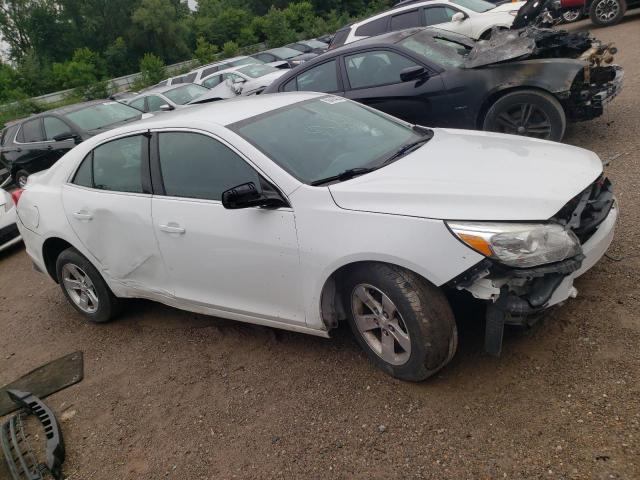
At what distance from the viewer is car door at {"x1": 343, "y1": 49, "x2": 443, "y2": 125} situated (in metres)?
6.05

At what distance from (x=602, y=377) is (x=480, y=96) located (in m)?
3.76

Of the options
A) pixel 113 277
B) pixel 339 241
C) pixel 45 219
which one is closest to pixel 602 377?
pixel 339 241

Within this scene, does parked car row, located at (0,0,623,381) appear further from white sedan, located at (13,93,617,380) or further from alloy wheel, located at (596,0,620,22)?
alloy wheel, located at (596,0,620,22)

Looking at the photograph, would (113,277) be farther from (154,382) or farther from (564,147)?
(564,147)

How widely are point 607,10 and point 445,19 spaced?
4.42 m

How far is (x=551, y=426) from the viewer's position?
2549 millimetres

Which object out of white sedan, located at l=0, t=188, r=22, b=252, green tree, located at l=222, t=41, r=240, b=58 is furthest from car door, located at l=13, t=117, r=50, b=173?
green tree, located at l=222, t=41, r=240, b=58

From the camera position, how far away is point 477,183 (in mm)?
2867

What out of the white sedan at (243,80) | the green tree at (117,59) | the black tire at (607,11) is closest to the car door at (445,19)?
the white sedan at (243,80)

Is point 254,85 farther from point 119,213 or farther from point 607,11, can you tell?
point 119,213

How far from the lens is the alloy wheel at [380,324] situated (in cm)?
290

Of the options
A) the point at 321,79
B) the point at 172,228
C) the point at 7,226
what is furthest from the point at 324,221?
the point at 7,226

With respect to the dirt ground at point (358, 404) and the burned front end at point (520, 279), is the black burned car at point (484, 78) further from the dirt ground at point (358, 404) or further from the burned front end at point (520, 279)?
the burned front end at point (520, 279)

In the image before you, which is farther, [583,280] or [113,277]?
[113,277]
